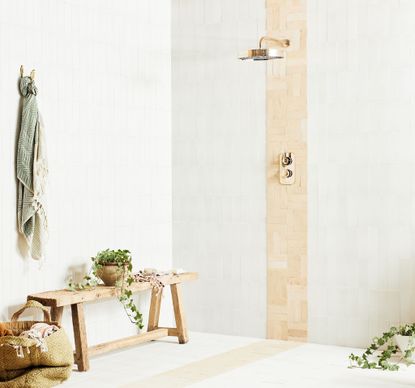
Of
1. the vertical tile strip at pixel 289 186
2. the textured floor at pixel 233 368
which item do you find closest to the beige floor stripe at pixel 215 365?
the textured floor at pixel 233 368

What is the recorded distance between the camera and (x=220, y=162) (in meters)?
6.11

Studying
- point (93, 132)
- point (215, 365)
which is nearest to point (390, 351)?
point (215, 365)

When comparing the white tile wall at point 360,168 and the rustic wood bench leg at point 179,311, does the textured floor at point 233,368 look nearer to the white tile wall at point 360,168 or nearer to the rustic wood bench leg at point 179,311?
the rustic wood bench leg at point 179,311

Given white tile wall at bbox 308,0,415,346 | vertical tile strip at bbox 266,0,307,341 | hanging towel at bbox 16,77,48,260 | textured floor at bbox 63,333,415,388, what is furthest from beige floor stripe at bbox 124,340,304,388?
hanging towel at bbox 16,77,48,260

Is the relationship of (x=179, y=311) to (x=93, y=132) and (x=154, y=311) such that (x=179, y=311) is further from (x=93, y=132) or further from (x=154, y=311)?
(x=93, y=132)

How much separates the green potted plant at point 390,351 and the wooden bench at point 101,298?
125 cm

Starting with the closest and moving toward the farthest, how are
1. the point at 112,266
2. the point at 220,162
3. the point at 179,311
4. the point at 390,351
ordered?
the point at 390,351
the point at 112,266
the point at 179,311
the point at 220,162

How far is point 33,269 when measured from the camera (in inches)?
199

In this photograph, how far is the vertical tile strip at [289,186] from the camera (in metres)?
5.76

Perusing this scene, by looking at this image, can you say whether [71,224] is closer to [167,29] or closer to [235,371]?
[235,371]

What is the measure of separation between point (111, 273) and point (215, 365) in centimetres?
85

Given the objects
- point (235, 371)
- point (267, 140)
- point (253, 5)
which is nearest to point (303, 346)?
point (235, 371)

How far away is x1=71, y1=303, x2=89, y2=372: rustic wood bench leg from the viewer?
4945 mm

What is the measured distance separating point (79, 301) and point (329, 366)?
5.04ft
